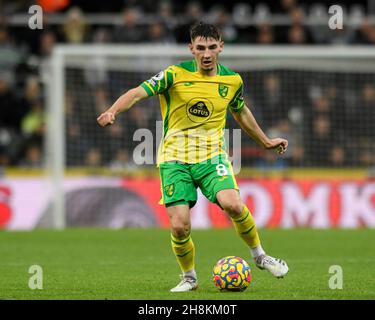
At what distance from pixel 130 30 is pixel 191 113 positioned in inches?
461

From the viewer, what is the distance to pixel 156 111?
1898 centimetres

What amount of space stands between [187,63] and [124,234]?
7763mm

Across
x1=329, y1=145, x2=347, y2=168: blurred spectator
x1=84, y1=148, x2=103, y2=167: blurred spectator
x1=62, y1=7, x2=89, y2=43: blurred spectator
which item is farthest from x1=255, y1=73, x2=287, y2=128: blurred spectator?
x1=62, y1=7, x2=89, y2=43: blurred spectator

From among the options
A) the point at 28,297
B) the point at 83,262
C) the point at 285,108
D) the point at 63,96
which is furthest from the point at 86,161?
the point at 28,297

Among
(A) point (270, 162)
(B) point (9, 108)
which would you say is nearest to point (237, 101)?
(A) point (270, 162)

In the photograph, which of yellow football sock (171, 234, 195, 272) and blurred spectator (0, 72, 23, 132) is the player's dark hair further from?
blurred spectator (0, 72, 23, 132)

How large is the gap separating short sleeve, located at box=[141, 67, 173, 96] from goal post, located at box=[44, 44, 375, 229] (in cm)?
933

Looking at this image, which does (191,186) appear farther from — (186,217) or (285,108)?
(285,108)

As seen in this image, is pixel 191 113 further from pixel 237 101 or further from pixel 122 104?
pixel 122 104

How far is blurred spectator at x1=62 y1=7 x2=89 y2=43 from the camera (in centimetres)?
2017

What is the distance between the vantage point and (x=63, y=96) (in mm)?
19031

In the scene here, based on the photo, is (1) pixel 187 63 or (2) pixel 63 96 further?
(2) pixel 63 96

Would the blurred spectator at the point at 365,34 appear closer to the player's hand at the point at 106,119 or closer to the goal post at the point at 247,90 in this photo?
the goal post at the point at 247,90
